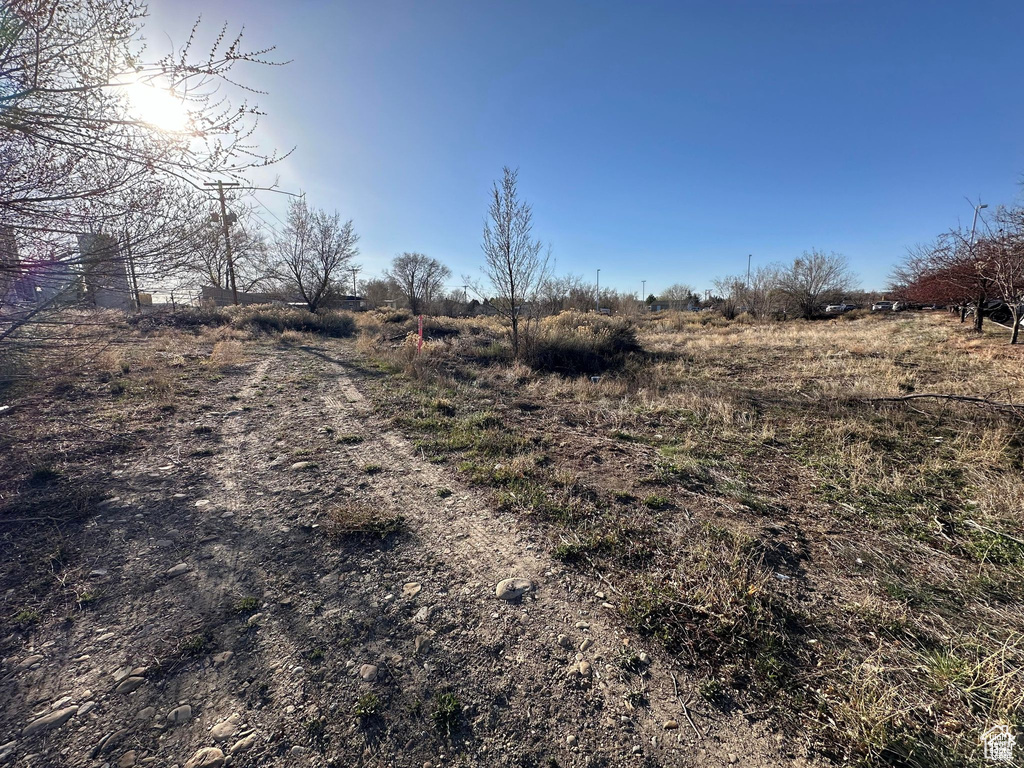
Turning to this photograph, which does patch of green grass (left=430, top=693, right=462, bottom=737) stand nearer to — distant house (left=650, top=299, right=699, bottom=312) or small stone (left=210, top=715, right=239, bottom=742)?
small stone (left=210, top=715, right=239, bottom=742)


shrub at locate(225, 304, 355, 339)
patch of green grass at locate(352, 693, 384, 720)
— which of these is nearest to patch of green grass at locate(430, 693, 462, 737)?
patch of green grass at locate(352, 693, 384, 720)

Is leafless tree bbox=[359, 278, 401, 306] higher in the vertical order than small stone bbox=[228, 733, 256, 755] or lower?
higher

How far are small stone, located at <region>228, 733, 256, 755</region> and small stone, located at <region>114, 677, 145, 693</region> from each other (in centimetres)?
68

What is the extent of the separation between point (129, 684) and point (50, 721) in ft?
0.81

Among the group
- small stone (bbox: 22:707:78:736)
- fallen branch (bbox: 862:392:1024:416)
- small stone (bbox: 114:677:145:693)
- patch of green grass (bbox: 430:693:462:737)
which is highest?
fallen branch (bbox: 862:392:1024:416)

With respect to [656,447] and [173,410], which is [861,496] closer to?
[656,447]

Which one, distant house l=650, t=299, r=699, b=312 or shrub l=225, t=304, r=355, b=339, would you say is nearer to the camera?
shrub l=225, t=304, r=355, b=339

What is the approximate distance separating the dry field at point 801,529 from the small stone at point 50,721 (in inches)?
104

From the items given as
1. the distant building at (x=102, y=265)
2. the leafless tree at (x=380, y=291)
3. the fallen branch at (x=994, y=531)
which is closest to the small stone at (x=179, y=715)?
the distant building at (x=102, y=265)

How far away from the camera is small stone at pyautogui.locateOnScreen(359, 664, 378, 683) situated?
1956 mm

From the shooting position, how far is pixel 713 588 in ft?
7.99

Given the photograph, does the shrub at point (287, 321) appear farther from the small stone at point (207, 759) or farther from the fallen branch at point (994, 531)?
the fallen branch at point (994, 531)

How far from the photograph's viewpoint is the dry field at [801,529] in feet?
6.02

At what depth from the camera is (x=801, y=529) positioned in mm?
3307
